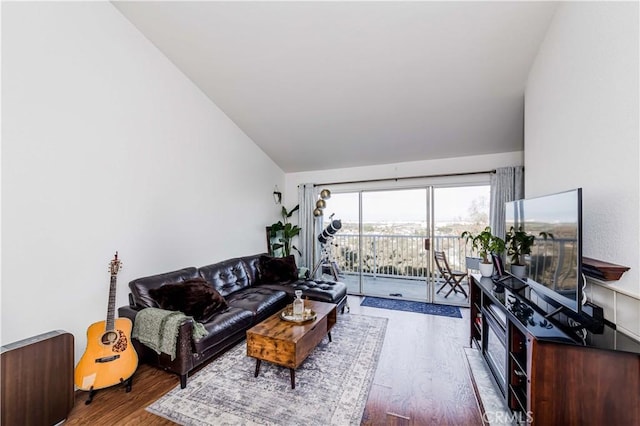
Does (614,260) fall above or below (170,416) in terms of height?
above

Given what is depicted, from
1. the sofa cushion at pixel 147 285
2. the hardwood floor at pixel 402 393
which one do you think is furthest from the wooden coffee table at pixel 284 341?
the sofa cushion at pixel 147 285

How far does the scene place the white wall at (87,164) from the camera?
1.80m

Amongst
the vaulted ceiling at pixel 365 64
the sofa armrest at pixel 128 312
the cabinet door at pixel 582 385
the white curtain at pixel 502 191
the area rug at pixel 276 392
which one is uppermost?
the vaulted ceiling at pixel 365 64

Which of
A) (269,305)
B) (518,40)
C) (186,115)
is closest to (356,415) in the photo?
(269,305)

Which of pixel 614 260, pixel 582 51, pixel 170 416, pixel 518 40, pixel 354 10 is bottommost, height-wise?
pixel 170 416

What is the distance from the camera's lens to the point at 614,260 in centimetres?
135

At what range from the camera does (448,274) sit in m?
4.32

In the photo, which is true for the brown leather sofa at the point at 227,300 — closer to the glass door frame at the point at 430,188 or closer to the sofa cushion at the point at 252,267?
the sofa cushion at the point at 252,267

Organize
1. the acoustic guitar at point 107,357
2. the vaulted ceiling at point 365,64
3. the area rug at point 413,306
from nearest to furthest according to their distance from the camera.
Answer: the acoustic guitar at point 107,357 → the vaulted ceiling at point 365,64 → the area rug at point 413,306

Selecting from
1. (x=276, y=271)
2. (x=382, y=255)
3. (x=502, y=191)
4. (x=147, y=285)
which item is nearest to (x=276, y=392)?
(x=147, y=285)

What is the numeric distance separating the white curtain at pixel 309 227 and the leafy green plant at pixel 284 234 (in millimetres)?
147

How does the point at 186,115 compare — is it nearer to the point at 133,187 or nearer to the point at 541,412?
the point at 133,187

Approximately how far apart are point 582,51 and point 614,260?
4.31 ft

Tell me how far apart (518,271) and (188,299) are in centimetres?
301
